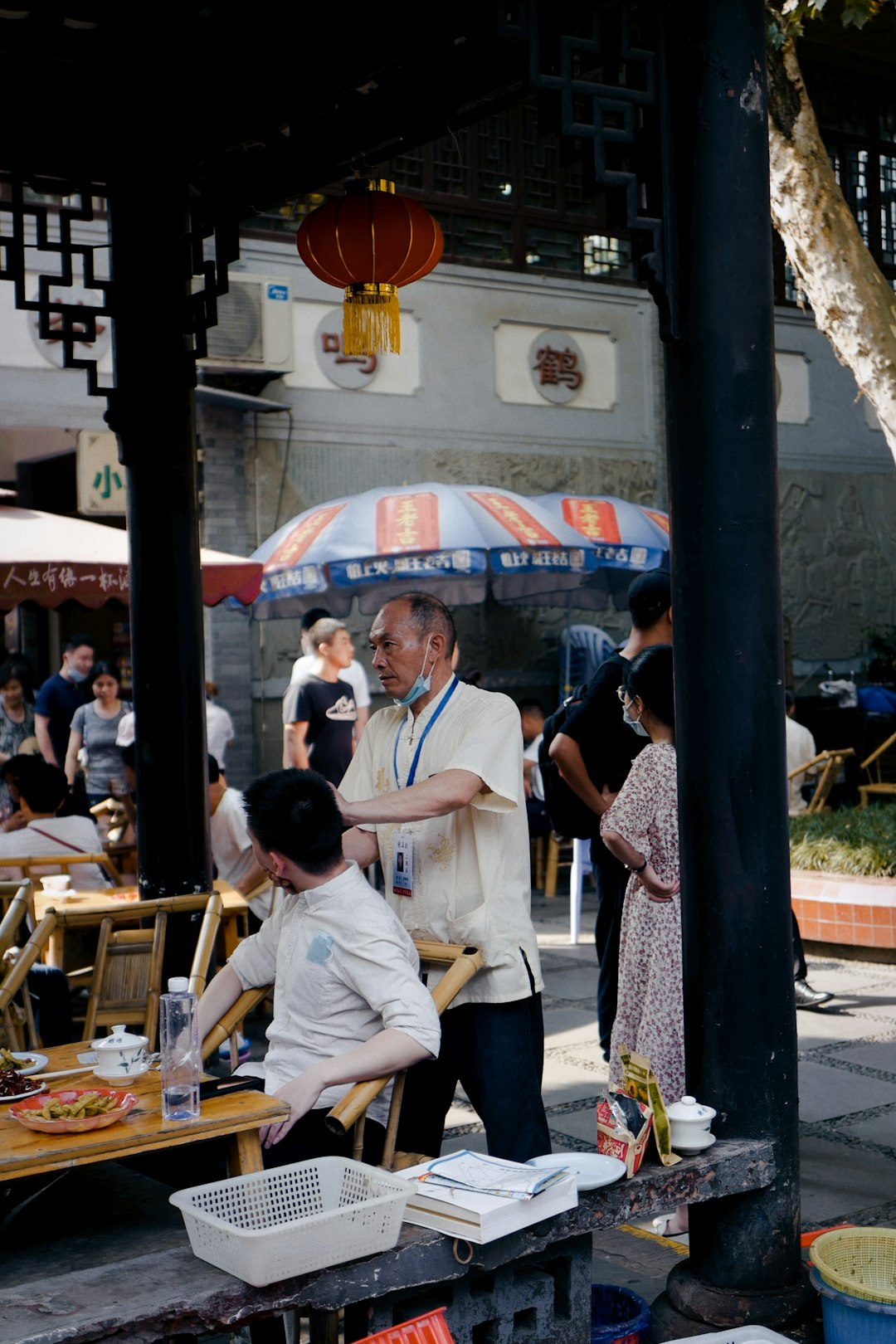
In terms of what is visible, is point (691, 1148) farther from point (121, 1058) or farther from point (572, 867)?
point (572, 867)

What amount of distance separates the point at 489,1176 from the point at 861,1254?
94 centimetres

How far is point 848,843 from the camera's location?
8680 millimetres

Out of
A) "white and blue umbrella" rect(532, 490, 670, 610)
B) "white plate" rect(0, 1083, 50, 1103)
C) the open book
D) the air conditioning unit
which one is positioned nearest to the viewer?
the open book

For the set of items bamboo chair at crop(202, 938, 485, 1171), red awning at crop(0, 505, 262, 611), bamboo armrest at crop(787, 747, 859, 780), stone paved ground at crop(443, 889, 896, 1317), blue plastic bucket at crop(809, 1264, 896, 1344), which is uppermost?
red awning at crop(0, 505, 262, 611)

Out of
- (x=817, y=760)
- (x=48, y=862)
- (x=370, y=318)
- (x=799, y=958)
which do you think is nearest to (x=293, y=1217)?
(x=370, y=318)

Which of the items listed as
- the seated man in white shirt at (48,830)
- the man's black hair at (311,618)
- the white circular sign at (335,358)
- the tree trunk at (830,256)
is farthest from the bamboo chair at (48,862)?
the white circular sign at (335,358)

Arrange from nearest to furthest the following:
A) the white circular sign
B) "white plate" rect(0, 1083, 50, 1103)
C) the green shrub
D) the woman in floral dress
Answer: "white plate" rect(0, 1083, 50, 1103), the woman in floral dress, the green shrub, the white circular sign

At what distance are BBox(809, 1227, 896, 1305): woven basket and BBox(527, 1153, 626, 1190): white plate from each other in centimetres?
50

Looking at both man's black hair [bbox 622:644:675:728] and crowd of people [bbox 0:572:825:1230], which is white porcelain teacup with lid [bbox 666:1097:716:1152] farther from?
man's black hair [bbox 622:644:675:728]

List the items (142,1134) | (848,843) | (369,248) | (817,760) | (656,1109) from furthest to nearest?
(817,760)
(848,843)
(369,248)
(656,1109)
(142,1134)

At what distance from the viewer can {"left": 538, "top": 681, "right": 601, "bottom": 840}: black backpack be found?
5598mm

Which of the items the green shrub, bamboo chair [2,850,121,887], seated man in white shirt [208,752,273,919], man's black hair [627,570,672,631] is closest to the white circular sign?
the green shrub

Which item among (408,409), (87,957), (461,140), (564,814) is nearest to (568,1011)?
(564,814)

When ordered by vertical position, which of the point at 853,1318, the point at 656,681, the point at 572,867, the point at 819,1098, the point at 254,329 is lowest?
the point at 819,1098
